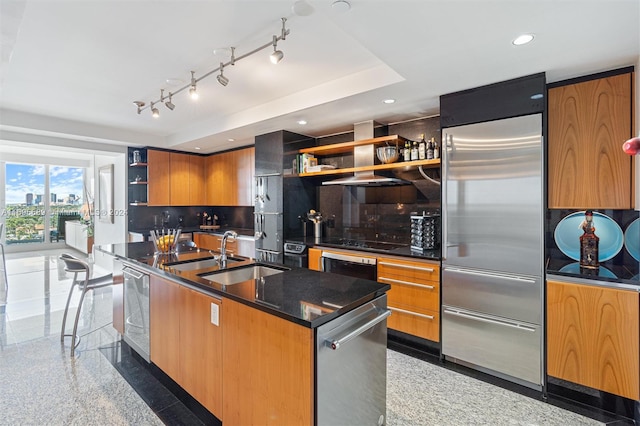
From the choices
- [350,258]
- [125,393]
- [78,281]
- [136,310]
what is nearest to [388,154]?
[350,258]

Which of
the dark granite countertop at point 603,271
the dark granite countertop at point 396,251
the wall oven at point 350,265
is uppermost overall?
the dark granite countertop at point 396,251

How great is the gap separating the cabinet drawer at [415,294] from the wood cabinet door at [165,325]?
1890 mm

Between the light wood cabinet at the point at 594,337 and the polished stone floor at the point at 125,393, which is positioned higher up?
the light wood cabinet at the point at 594,337

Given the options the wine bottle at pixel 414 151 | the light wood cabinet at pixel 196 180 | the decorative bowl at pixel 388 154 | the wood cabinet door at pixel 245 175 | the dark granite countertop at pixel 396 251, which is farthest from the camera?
the light wood cabinet at pixel 196 180

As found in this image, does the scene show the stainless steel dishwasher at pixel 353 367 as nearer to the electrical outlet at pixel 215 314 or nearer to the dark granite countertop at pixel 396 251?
the electrical outlet at pixel 215 314

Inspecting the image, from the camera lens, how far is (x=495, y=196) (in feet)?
8.08

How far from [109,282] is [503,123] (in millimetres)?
3957

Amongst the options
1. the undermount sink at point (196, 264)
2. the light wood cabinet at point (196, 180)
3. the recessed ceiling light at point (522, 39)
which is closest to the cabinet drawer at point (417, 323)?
the undermount sink at point (196, 264)

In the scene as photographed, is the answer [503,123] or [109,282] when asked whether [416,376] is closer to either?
[503,123]

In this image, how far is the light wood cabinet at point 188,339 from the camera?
5.85 feet

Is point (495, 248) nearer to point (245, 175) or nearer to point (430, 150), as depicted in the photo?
point (430, 150)

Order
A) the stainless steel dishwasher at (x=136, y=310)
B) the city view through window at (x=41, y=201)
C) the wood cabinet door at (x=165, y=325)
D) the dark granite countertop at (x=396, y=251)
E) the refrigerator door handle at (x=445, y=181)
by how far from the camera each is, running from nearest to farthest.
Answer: the wood cabinet door at (x=165, y=325), the stainless steel dishwasher at (x=136, y=310), the refrigerator door handle at (x=445, y=181), the dark granite countertop at (x=396, y=251), the city view through window at (x=41, y=201)

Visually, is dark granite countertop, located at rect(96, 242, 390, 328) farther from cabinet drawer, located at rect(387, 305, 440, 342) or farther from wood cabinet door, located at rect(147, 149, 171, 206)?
wood cabinet door, located at rect(147, 149, 171, 206)

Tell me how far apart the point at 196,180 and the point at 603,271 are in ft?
19.3
